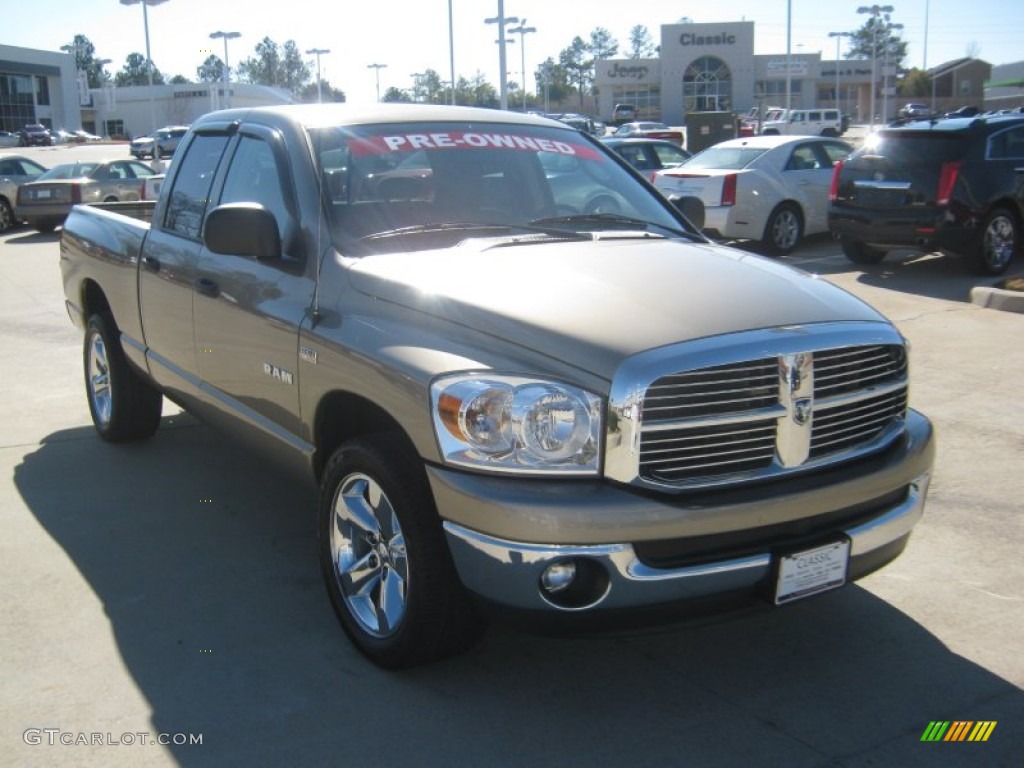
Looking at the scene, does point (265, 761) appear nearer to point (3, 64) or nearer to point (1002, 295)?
point (1002, 295)

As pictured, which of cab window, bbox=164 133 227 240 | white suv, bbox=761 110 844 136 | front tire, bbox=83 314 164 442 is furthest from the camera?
white suv, bbox=761 110 844 136

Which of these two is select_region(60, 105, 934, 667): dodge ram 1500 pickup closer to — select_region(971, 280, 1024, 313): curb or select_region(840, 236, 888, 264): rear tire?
select_region(971, 280, 1024, 313): curb

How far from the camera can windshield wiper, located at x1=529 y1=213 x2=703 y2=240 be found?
457 centimetres

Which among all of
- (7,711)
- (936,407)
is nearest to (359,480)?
(7,711)

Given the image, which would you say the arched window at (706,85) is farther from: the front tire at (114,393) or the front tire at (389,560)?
the front tire at (389,560)

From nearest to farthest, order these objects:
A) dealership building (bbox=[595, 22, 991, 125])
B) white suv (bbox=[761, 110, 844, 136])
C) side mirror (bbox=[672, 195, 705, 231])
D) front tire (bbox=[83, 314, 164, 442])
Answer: side mirror (bbox=[672, 195, 705, 231]), front tire (bbox=[83, 314, 164, 442]), white suv (bbox=[761, 110, 844, 136]), dealership building (bbox=[595, 22, 991, 125])

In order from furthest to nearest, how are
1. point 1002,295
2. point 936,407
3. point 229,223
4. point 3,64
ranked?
point 3,64
point 1002,295
point 936,407
point 229,223

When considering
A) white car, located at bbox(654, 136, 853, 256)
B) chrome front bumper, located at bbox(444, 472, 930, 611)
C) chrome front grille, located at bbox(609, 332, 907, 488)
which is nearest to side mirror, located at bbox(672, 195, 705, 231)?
chrome front grille, located at bbox(609, 332, 907, 488)

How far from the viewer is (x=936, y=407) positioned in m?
7.09

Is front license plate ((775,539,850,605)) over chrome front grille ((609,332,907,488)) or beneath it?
beneath

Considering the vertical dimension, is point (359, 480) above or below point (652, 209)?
below

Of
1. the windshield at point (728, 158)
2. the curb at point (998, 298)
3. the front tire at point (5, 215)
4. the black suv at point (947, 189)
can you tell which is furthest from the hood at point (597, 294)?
the front tire at point (5, 215)

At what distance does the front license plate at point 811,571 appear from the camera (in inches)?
126

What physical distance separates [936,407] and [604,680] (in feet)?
14.2
